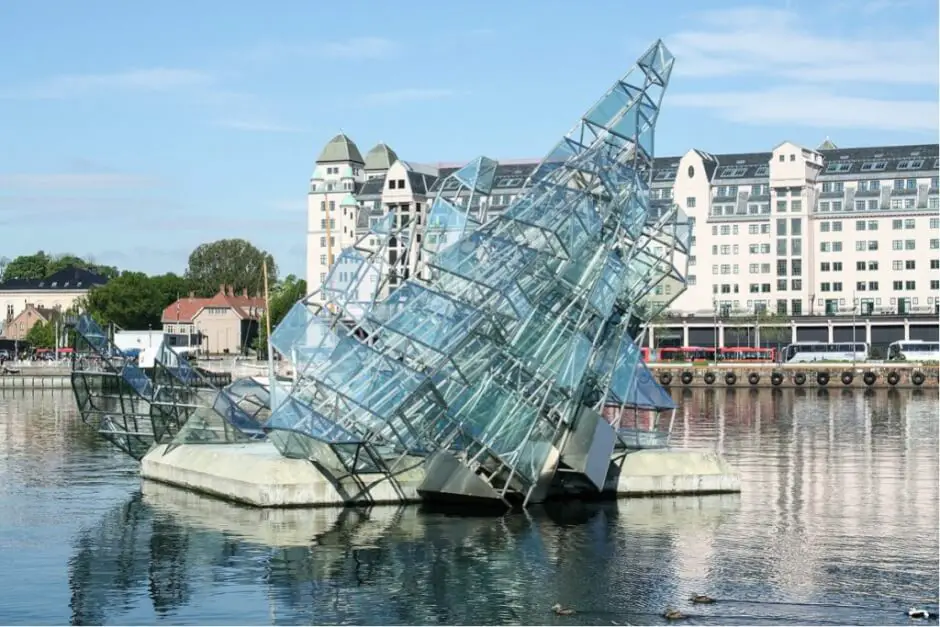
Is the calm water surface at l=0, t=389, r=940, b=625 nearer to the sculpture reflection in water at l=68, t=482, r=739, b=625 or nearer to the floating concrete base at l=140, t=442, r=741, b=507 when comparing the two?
the sculpture reflection in water at l=68, t=482, r=739, b=625

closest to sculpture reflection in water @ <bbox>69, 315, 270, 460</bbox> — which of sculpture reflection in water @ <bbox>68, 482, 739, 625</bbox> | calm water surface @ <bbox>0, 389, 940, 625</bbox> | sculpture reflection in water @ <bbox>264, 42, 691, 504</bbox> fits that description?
calm water surface @ <bbox>0, 389, 940, 625</bbox>

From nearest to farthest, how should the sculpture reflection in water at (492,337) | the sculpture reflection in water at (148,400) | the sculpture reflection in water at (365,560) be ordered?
1. the sculpture reflection in water at (365,560)
2. the sculpture reflection in water at (492,337)
3. the sculpture reflection in water at (148,400)

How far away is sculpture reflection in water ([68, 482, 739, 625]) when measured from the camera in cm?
4709

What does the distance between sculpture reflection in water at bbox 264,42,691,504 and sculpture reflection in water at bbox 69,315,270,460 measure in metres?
9.93

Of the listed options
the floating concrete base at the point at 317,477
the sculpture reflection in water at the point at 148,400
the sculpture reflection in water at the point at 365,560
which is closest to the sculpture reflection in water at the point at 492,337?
the floating concrete base at the point at 317,477

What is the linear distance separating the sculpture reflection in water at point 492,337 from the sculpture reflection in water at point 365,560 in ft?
9.50

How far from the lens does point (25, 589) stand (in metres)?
49.8

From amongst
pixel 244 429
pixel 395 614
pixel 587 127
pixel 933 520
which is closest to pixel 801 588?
pixel 395 614

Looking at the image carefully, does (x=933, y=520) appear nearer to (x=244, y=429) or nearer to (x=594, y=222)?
(x=594, y=222)

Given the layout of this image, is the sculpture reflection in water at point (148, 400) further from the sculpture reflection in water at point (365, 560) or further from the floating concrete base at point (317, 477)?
the sculpture reflection in water at point (365, 560)

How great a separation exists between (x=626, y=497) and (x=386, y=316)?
14.7 meters

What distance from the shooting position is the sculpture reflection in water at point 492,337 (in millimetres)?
64125

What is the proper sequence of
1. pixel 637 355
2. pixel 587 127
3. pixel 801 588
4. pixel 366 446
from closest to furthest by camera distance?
pixel 801 588, pixel 366 446, pixel 587 127, pixel 637 355

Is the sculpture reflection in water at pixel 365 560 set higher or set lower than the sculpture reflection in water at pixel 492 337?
lower
